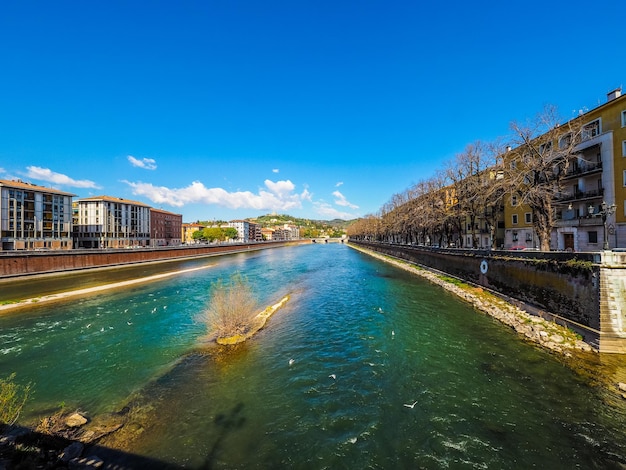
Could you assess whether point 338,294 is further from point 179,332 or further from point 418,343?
point 179,332

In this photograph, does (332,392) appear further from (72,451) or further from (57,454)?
(57,454)

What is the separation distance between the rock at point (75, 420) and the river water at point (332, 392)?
70 cm

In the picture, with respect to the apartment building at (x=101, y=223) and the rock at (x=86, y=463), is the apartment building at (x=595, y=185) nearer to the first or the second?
the rock at (x=86, y=463)

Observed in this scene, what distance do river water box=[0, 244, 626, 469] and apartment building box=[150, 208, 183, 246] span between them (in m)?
98.4

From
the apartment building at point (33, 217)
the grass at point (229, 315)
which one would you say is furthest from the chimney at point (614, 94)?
the apartment building at point (33, 217)

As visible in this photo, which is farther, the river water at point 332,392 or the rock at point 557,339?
the rock at point 557,339

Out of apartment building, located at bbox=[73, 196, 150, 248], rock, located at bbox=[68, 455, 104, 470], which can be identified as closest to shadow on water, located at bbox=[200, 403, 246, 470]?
rock, located at bbox=[68, 455, 104, 470]

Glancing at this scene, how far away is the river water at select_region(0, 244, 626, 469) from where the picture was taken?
304 inches

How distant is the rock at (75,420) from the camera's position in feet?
28.4

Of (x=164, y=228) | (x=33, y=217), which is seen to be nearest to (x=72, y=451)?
(x=33, y=217)

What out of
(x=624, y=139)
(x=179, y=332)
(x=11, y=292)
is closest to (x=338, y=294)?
(x=179, y=332)

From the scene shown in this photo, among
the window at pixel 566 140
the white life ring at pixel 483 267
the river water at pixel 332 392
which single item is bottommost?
the river water at pixel 332 392

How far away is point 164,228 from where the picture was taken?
120 metres

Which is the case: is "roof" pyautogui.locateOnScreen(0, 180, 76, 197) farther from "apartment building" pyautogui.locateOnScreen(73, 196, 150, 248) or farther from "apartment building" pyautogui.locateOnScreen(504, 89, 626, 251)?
"apartment building" pyautogui.locateOnScreen(504, 89, 626, 251)
